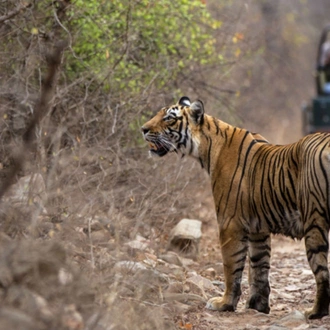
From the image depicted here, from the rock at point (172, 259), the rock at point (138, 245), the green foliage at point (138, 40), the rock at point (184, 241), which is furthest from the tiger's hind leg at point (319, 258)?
the green foliage at point (138, 40)

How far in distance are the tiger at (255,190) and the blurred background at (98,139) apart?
2.35ft

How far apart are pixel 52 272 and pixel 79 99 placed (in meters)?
4.81

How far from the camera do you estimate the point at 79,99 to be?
8.77m

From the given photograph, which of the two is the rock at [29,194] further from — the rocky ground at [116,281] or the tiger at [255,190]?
the tiger at [255,190]

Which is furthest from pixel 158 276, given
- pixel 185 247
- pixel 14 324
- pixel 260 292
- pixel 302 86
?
pixel 302 86

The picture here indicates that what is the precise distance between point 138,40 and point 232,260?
4.39 m

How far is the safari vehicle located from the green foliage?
5964 millimetres

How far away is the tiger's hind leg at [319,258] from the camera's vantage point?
18.3 ft

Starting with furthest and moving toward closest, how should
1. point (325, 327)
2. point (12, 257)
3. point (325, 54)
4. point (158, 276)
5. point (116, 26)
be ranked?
point (325, 54)
point (116, 26)
point (158, 276)
point (325, 327)
point (12, 257)

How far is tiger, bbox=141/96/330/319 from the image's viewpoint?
18.4 feet

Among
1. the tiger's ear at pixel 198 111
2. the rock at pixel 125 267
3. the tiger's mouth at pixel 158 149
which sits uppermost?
the tiger's ear at pixel 198 111

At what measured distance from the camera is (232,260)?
20.1ft

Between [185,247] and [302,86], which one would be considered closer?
[185,247]

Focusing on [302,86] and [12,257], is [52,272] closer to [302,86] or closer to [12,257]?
[12,257]
